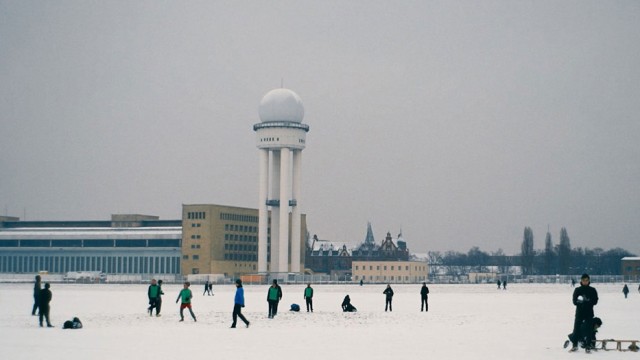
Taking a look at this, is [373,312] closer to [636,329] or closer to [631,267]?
[636,329]

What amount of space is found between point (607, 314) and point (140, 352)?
26.0 metres

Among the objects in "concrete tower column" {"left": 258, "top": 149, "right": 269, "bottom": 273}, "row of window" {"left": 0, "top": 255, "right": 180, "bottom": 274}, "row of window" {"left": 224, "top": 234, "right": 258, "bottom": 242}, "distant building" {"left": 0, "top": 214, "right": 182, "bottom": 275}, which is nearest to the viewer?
"concrete tower column" {"left": 258, "top": 149, "right": 269, "bottom": 273}

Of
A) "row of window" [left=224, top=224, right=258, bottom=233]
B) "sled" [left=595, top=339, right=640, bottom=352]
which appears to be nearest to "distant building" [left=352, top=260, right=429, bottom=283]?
"row of window" [left=224, top=224, right=258, bottom=233]

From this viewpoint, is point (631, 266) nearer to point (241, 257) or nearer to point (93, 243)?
point (241, 257)

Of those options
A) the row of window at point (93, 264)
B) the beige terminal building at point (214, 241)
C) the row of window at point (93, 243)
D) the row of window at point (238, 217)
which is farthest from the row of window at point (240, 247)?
the row of window at point (93, 264)

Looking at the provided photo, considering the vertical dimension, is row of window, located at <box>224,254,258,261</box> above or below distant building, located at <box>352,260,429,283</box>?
above

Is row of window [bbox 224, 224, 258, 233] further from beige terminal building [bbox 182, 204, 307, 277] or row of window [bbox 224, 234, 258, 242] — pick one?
row of window [bbox 224, 234, 258, 242]

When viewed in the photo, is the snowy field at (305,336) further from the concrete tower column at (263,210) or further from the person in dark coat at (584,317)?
the concrete tower column at (263,210)

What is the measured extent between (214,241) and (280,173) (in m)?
17.0

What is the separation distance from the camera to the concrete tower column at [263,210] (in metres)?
142

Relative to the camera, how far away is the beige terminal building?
145250 mm

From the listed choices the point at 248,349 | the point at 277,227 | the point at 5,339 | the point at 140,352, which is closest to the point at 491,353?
the point at 248,349

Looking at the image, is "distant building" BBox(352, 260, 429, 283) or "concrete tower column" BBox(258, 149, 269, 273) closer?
"concrete tower column" BBox(258, 149, 269, 273)

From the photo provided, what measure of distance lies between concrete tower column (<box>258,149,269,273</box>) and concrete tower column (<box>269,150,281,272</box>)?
1.25 meters
